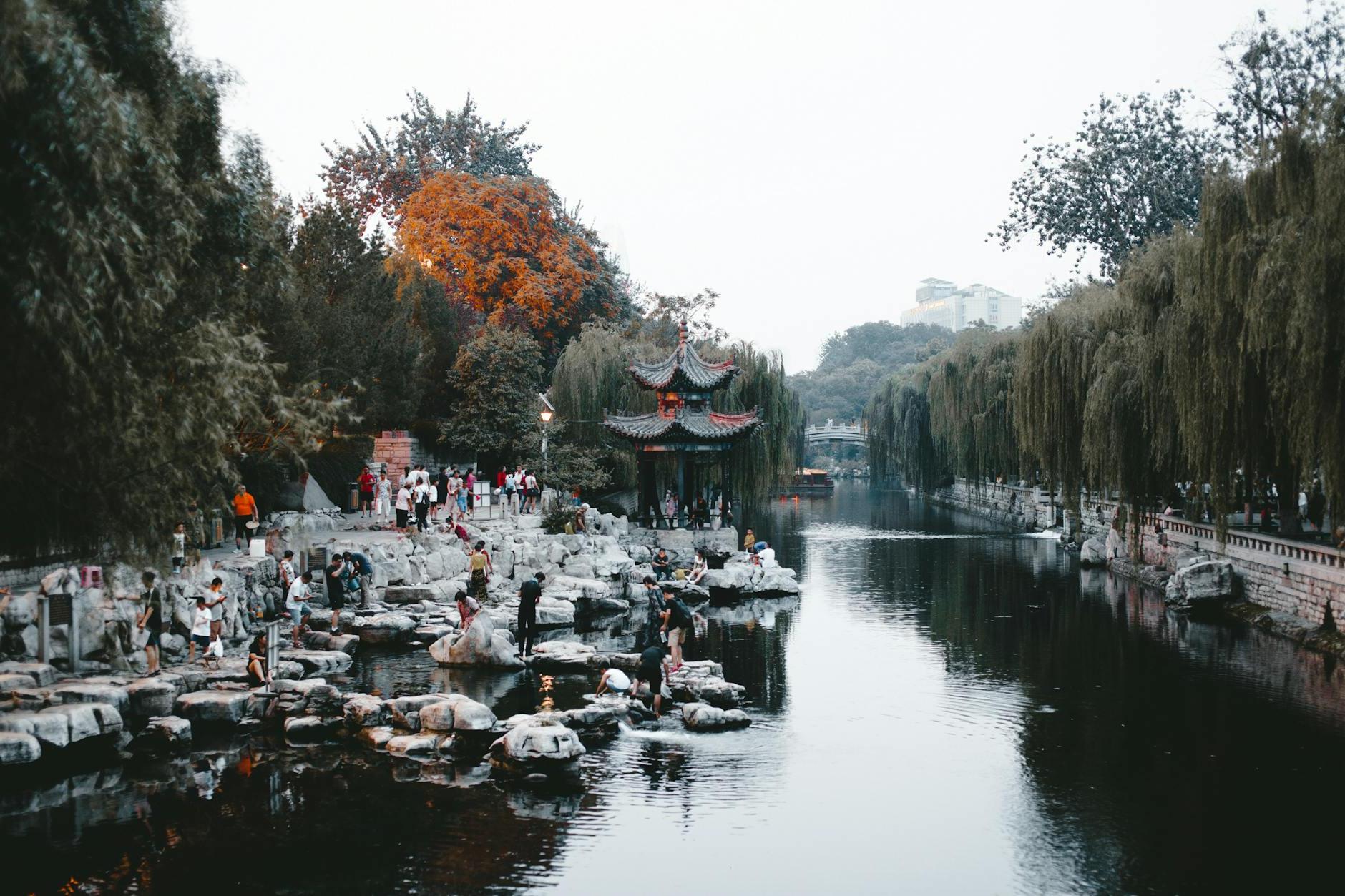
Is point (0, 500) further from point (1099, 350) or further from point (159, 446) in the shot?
point (1099, 350)

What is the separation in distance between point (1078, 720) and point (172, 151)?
12614 mm

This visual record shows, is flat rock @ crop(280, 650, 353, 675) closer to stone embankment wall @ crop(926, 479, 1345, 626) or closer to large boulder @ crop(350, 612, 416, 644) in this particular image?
large boulder @ crop(350, 612, 416, 644)

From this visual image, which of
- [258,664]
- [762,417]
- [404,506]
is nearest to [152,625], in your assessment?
[258,664]

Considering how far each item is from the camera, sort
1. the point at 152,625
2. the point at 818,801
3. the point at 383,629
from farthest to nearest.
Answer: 1. the point at 383,629
2. the point at 152,625
3. the point at 818,801

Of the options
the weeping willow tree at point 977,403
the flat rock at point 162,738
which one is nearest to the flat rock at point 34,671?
the flat rock at point 162,738

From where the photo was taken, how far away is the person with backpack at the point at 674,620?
54.7 feet

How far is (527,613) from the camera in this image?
1808 cm

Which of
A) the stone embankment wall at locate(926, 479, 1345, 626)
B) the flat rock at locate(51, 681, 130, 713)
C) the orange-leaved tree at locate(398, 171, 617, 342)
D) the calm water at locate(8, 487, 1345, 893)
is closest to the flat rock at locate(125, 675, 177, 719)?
the flat rock at locate(51, 681, 130, 713)

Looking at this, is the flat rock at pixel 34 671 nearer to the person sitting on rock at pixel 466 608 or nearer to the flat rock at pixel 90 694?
the flat rock at pixel 90 694

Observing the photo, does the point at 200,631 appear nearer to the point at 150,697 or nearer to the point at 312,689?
the point at 312,689

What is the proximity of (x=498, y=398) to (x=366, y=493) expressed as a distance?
20.5 feet

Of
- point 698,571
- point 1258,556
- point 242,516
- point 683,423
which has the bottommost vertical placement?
point 698,571

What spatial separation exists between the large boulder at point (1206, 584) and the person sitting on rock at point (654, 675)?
13.1 meters

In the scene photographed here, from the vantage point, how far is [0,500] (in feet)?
31.9
